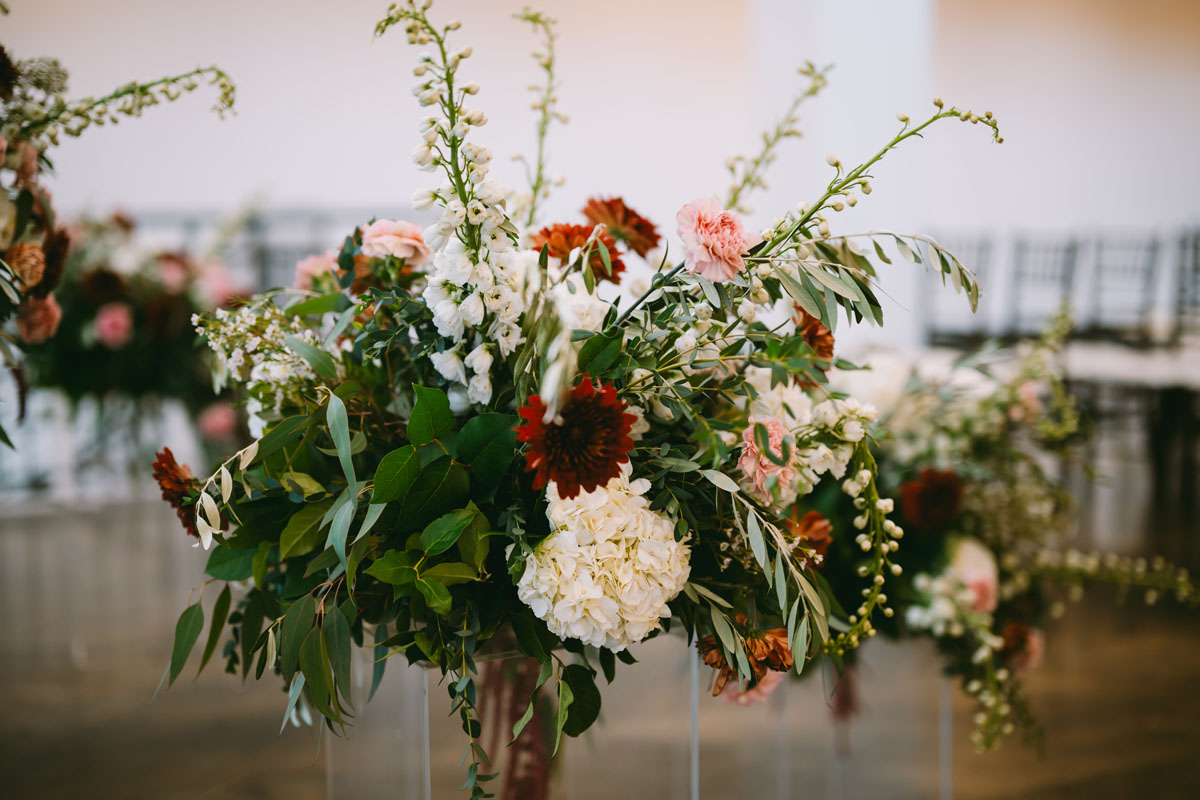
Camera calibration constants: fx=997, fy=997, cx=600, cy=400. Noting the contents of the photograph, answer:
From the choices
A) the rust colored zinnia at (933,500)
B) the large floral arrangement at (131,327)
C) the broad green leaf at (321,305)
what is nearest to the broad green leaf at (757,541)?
the broad green leaf at (321,305)

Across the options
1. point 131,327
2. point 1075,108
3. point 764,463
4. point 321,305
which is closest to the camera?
point 764,463

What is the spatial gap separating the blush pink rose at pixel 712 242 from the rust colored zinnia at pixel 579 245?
0.37 feet

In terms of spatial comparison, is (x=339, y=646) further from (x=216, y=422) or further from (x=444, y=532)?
A: (x=216, y=422)

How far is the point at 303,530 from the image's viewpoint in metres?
0.83

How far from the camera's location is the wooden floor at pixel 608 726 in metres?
1.04

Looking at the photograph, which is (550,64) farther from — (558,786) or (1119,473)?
(1119,473)

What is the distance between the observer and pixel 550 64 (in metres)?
1.00

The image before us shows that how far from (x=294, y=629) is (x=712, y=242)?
0.44m

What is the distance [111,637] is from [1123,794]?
2712 mm

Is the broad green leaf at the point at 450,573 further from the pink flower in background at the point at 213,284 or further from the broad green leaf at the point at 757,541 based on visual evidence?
the pink flower in background at the point at 213,284

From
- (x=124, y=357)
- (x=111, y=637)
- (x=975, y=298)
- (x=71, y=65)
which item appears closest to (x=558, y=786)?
(x=975, y=298)

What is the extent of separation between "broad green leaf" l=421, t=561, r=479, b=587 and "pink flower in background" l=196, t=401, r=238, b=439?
9.59 feet

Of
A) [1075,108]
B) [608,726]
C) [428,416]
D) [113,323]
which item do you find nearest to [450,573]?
[428,416]

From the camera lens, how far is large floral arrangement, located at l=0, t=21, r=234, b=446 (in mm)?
1011
